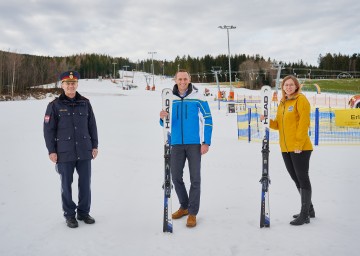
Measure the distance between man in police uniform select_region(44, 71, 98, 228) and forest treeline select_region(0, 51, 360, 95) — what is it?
139 feet

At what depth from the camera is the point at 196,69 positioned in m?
105

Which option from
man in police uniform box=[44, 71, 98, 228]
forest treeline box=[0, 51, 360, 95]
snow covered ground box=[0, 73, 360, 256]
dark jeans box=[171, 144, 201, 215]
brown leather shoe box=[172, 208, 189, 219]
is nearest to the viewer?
snow covered ground box=[0, 73, 360, 256]

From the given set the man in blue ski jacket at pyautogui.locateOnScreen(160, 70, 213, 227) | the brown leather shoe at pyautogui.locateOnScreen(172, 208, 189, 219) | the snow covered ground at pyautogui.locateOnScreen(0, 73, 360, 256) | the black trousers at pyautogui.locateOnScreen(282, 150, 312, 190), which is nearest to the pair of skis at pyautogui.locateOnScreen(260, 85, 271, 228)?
the snow covered ground at pyautogui.locateOnScreen(0, 73, 360, 256)

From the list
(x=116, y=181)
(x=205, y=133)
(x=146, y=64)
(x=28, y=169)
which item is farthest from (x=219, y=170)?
(x=146, y=64)

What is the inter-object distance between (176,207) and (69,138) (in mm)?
1828

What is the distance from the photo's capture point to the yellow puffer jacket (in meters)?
3.75

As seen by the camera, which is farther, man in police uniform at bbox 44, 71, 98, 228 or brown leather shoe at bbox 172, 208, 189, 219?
brown leather shoe at bbox 172, 208, 189, 219

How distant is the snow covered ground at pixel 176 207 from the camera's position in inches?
135

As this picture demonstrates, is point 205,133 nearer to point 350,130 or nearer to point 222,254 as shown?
point 222,254

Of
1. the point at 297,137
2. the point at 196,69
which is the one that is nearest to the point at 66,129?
the point at 297,137

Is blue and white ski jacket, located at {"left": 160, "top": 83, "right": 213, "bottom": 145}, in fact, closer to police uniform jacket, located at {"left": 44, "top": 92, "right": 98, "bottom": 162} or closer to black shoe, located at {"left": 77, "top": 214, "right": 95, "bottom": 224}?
police uniform jacket, located at {"left": 44, "top": 92, "right": 98, "bottom": 162}

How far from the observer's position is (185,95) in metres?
3.97

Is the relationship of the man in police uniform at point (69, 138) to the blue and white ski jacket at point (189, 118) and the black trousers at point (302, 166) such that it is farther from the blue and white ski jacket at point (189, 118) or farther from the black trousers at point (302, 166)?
the black trousers at point (302, 166)

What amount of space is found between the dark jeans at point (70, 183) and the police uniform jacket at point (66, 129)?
0.37ft
